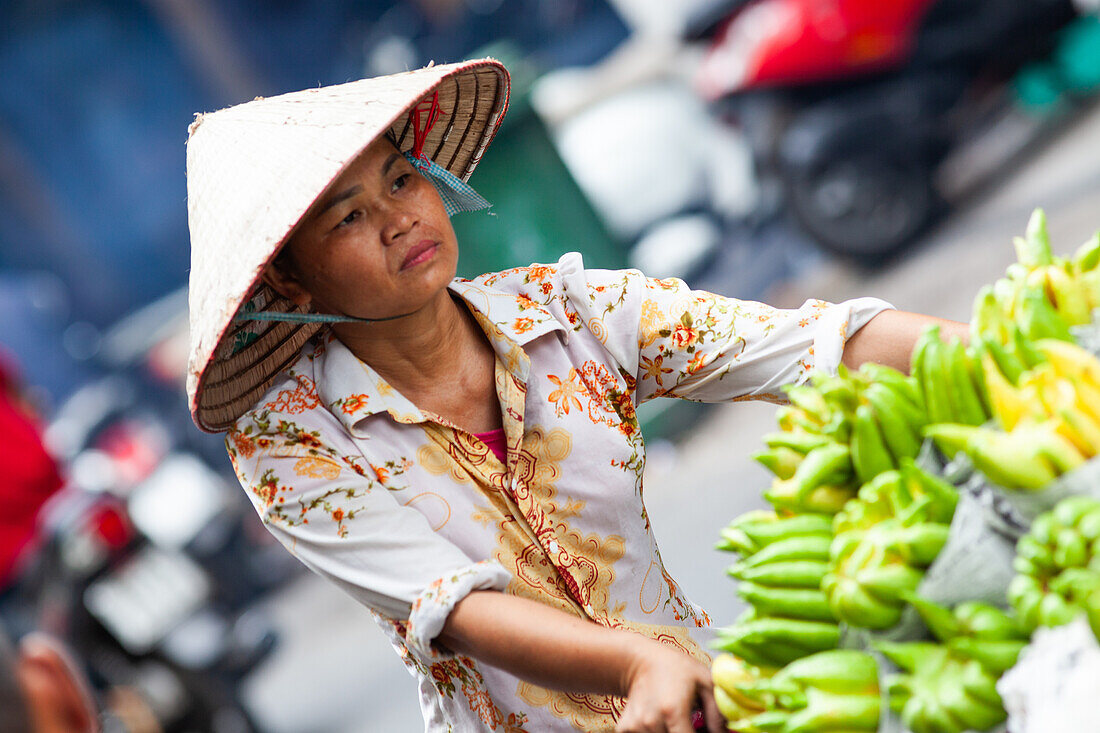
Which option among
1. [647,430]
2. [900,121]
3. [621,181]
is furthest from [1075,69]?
[647,430]

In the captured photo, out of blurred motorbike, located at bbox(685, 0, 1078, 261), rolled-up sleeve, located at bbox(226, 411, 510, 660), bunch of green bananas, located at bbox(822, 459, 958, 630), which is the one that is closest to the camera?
bunch of green bananas, located at bbox(822, 459, 958, 630)

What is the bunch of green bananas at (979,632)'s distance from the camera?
0.84 meters

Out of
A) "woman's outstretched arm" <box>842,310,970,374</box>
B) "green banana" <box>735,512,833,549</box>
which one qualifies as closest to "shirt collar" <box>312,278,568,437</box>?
"woman's outstretched arm" <box>842,310,970,374</box>

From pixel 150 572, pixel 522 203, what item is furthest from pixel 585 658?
pixel 522 203

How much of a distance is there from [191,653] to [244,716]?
272mm

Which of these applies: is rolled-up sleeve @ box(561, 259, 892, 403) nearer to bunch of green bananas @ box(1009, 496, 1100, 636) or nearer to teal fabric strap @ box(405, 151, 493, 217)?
teal fabric strap @ box(405, 151, 493, 217)

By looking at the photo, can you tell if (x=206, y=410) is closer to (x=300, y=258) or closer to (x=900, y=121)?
(x=300, y=258)

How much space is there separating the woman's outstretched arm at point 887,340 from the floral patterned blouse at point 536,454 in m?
0.03

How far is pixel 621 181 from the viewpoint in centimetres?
448

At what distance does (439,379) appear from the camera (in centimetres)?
153

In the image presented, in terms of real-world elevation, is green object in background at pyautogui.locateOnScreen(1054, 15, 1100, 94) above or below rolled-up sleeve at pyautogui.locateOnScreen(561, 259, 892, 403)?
below

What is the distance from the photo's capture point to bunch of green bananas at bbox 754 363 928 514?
991 millimetres

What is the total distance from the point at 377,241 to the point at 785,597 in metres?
0.69

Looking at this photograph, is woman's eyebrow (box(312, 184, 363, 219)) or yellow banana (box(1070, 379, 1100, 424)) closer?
yellow banana (box(1070, 379, 1100, 424))
